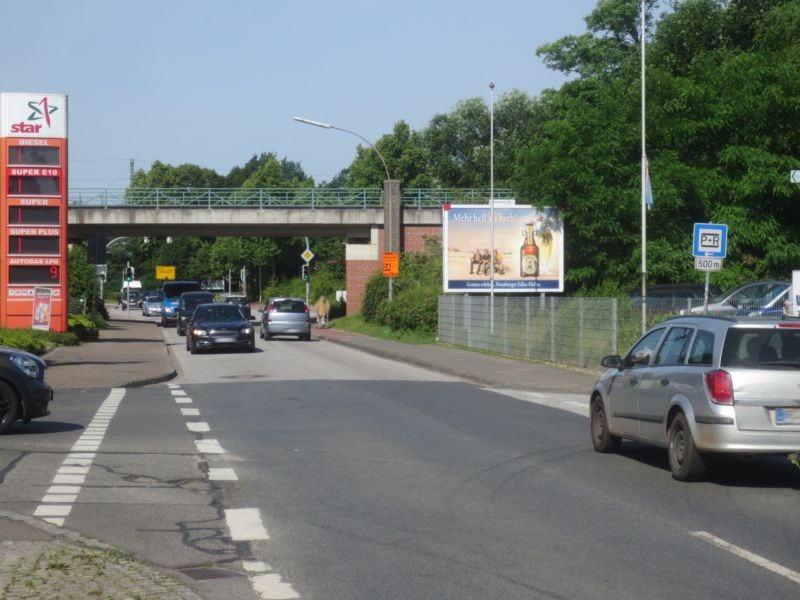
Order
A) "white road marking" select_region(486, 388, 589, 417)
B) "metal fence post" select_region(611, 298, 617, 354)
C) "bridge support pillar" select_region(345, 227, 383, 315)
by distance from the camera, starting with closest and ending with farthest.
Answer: "white road marking" select_region(486, 388, 589, 417)
"metal fence post" select_region(611, 298, 617, 354)
"bridge support pillar" select_region(345, 227, 383, 315)

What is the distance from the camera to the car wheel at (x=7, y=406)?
14367mm

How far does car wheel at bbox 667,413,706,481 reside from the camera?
35.4ft

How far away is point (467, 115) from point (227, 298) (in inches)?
1800

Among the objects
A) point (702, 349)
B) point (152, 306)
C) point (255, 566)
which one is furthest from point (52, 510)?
point (152, 306)

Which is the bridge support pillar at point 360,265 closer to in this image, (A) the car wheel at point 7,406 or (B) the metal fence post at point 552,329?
(B) the metal fence post at point 552,329

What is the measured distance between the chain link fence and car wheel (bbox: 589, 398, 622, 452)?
11933 millimetres

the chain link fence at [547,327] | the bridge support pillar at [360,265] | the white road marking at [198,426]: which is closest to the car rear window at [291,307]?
the chain link fence at [547,327]

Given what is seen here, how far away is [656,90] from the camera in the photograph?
142 ft

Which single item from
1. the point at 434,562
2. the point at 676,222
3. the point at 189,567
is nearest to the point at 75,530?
the point at 189,567

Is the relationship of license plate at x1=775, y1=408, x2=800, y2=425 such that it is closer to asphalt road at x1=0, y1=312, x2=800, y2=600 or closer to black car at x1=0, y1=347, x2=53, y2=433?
asphalt road at x1=0, y1=312, x2=800, y2=600

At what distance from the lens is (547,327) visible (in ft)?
99.6

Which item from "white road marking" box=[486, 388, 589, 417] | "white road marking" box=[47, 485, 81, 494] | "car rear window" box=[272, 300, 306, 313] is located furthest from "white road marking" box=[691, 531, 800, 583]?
"car rear window" box=[272, 300, 306, 313]

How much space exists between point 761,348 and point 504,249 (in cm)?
3511

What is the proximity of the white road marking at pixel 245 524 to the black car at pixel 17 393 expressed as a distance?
5.84 metres
